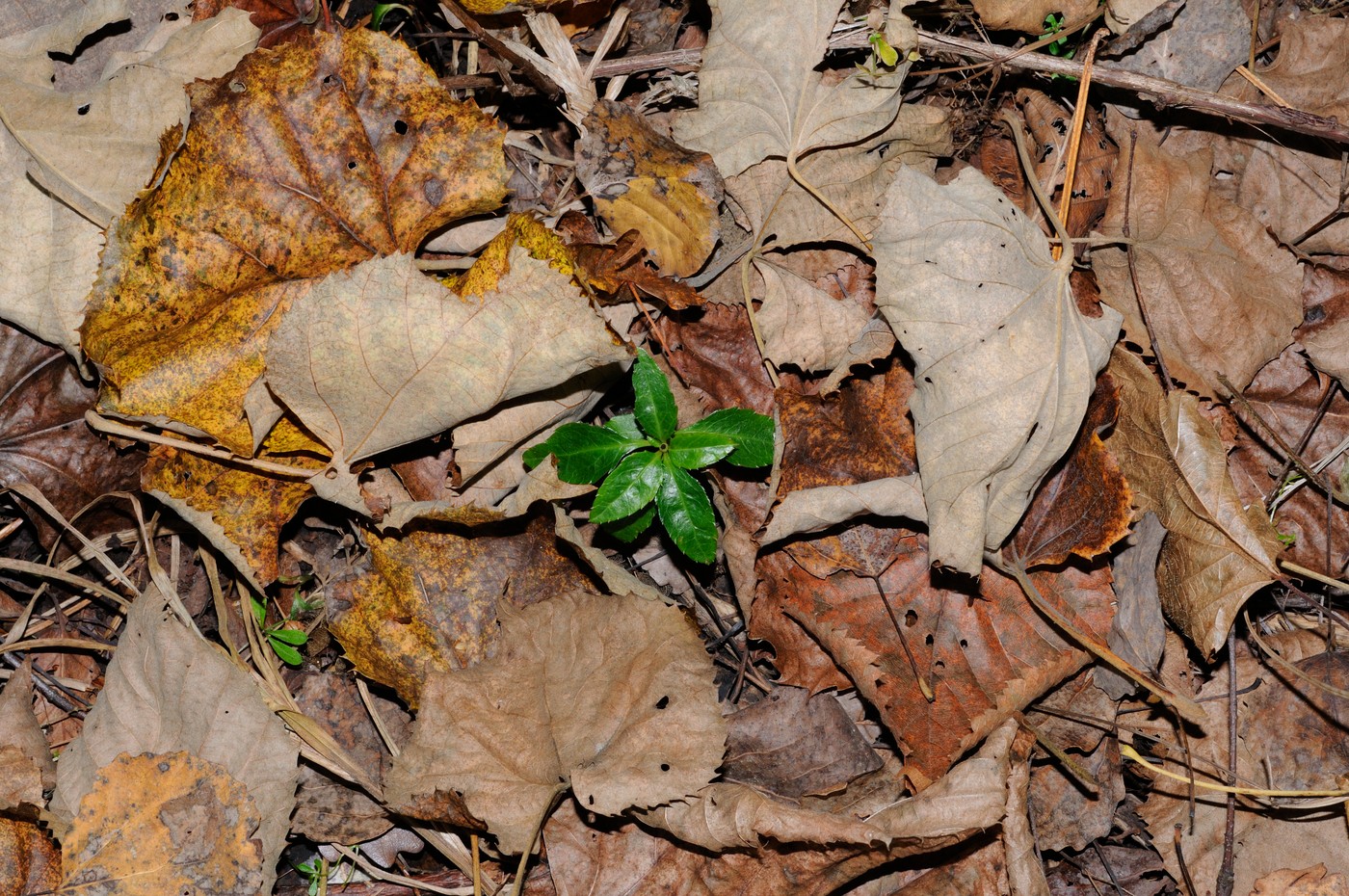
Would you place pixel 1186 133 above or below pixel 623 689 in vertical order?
above

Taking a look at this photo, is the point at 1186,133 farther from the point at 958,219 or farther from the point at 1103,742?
the point at 1103,742

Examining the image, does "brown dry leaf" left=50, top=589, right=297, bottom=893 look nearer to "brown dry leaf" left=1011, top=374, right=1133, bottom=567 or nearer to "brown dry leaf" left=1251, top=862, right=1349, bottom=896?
"brown dry leaf" left=1011, top=374, right=1133, bottom=567

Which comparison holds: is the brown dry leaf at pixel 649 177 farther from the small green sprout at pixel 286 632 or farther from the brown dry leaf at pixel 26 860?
the brown dry leaf at pixel 26 860

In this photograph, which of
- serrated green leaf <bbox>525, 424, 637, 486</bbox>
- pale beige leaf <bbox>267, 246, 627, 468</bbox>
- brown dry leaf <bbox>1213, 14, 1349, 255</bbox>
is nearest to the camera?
pale beige leaf <bbox>267, 246, 627, 468</bbox>

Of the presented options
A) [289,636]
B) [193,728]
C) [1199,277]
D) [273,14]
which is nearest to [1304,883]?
[1199,277]

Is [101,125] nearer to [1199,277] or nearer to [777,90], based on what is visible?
[777,90]

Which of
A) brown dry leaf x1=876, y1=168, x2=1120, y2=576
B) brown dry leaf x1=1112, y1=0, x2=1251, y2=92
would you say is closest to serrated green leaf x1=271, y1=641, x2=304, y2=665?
brown dry leaf x1=876, y1=168, x2=1120, y2=576

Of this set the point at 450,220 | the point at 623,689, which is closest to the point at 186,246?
the point at 450,220
